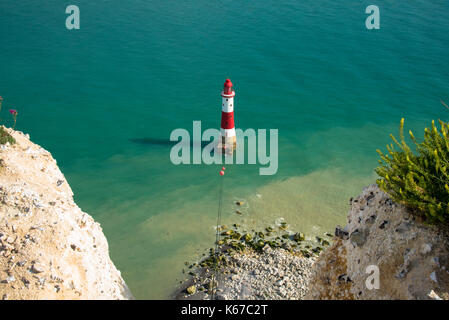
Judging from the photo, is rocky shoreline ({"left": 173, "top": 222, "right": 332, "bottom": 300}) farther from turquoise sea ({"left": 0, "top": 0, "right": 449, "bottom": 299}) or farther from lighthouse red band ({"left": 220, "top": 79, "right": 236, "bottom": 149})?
lighthouse red band ({"left": 220, "top": 79, "right": 236, "bottom": 149})

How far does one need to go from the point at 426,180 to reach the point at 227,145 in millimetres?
15264

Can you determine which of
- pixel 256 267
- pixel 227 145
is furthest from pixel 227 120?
pixel 256 267

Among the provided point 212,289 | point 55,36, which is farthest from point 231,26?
point 212,289

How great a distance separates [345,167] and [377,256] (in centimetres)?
1560

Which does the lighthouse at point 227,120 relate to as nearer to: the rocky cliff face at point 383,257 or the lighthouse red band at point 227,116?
the lighthouse red band at point 227,116

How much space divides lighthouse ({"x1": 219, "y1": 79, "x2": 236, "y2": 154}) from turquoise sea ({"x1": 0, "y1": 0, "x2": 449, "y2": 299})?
1.38 m

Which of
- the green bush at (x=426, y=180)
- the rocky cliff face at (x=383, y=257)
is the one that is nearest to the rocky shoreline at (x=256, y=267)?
the rocky cliff face at (x=383, y=257)

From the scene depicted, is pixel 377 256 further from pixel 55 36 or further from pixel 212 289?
pixel 55 36

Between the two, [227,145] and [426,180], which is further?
[227,145]

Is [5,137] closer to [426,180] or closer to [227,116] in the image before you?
[227,116]

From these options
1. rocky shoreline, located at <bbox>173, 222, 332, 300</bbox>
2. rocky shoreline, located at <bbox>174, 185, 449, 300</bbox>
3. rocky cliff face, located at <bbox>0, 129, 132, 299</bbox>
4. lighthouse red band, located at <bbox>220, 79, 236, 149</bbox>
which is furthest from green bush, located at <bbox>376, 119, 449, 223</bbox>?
lighthouse red band, located at <bbox>220, 79, 236, 149</bbox>

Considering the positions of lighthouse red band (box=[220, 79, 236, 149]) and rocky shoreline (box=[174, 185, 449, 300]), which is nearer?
rocky shoreline (box=[174, 185, 449, 300])

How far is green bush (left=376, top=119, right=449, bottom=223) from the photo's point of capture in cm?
830

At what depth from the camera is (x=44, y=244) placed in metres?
10.4
